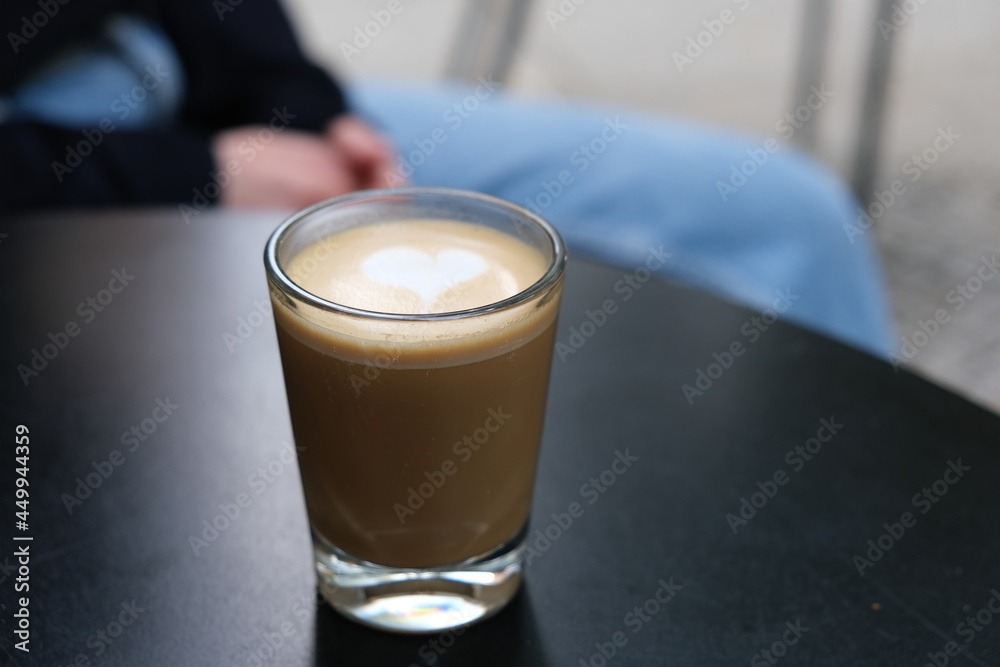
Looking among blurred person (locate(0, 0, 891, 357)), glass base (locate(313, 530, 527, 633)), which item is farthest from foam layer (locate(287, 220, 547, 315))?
blurred person (locate(0, 0, 891, 357))

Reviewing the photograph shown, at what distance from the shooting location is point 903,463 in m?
0.53

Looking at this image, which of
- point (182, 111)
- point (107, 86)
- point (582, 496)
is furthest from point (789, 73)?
point (582, 496)

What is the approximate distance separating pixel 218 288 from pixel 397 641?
32 cm

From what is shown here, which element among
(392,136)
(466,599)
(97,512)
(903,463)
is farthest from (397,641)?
(392,136)

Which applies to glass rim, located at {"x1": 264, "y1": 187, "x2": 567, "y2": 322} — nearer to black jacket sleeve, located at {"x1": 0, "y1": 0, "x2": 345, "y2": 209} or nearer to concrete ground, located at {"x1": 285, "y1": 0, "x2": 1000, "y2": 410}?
black jacket sleeve, located at {"x1": 0, "y1": 0, "x2": 345, "y2": 209}

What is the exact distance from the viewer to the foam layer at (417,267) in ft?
1.32

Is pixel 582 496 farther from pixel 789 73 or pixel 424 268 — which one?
pixel 789 73

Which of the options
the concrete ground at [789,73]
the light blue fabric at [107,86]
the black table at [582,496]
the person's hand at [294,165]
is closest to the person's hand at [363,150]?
the person's hand at [294,165]

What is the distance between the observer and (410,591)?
1.43 ft

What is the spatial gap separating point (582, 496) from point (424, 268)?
0.54 feet

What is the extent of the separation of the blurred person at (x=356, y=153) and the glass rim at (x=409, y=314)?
1.72 feet

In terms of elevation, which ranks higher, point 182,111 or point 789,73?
point 182,111

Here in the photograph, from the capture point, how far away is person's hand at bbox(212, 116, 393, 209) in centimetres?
102

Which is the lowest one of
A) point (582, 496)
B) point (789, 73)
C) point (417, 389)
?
point (789, 73)
